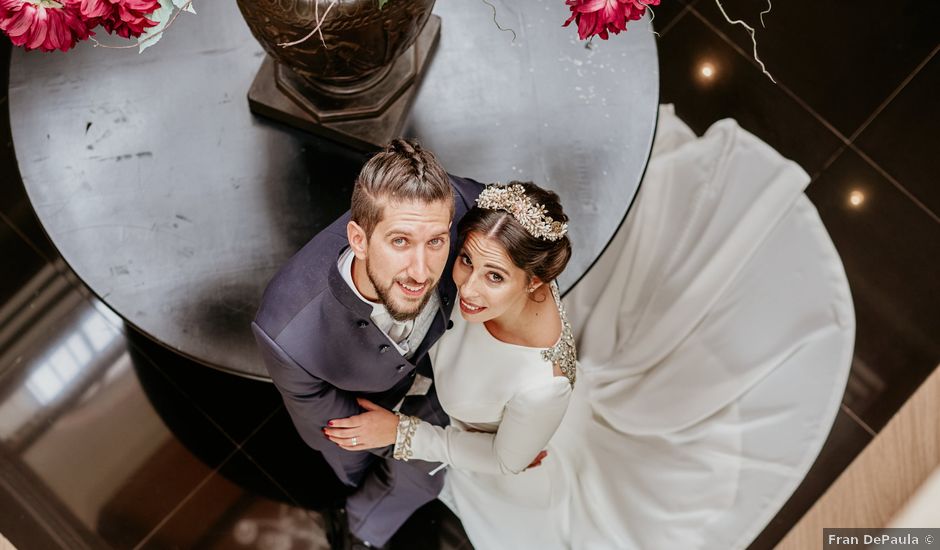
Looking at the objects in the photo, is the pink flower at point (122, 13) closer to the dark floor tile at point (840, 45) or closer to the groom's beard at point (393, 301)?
the groom's beard at point (393, 301)

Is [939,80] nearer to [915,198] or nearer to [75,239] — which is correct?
[915,198]

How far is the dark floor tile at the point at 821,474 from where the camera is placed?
→ 2.64 metres

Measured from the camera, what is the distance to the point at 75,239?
6.54ft

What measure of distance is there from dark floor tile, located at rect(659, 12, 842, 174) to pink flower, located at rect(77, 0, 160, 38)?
2045 mm

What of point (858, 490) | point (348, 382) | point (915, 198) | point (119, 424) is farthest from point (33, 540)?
point (915, 198)

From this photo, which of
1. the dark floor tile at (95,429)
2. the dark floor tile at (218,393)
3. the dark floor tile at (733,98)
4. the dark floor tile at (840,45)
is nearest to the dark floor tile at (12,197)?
the dark floor tile at (95,429)

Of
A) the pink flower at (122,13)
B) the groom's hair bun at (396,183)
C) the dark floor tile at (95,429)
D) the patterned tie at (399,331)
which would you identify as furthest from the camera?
the dark floor tile at (95,429)

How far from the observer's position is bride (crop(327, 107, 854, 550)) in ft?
6.40

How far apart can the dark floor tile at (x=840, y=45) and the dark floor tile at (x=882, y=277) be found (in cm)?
20

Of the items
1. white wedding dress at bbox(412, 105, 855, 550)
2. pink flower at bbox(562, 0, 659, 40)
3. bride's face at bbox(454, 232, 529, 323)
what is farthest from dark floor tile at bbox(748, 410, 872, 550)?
pink flower at bbox(562, 0, 659, 40)

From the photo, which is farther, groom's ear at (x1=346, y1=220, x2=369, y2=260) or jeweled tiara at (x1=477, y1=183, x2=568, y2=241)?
jeweled tiara at (x1=477, y1=183, x2=568, y2=241)

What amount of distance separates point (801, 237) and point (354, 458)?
1.32 m

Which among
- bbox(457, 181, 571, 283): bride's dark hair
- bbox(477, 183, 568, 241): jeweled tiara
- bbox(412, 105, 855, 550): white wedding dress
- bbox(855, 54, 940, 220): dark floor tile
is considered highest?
bbox(855, 54, 940, 220): dark floor tile

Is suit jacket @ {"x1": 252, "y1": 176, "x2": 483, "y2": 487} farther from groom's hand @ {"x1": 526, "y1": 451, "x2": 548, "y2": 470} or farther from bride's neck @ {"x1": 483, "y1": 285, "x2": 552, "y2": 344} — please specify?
groom's hand @ {"x1": 526, "y1": 451, "x2": 548, "y2": 470}
